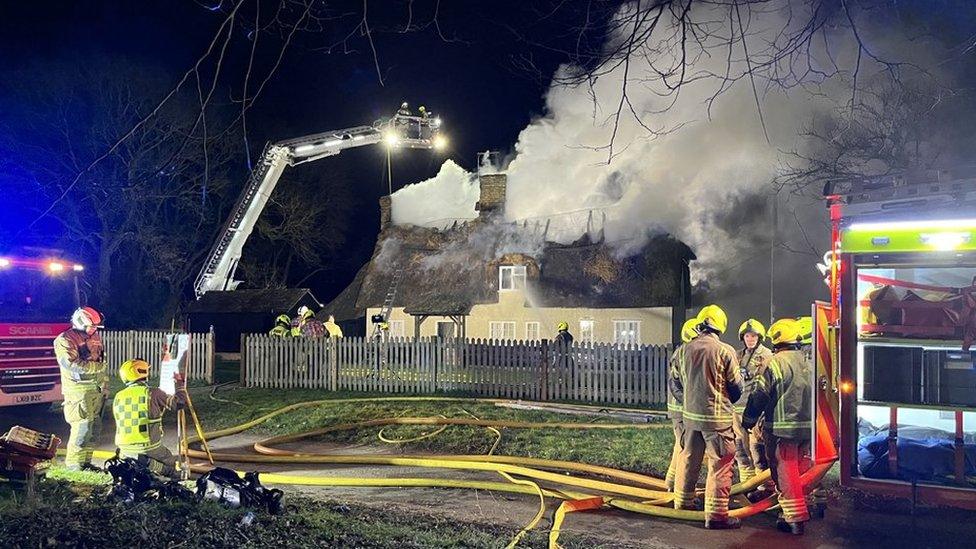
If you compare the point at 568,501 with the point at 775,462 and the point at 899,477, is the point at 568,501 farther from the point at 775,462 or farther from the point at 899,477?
the point at 899,477

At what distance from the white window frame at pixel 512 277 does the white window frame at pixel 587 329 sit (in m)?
2.46

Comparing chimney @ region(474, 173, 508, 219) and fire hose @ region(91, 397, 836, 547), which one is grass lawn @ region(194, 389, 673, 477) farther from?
chimney @ region(474, 173, 508, 219)

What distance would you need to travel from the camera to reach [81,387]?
8.44 meters

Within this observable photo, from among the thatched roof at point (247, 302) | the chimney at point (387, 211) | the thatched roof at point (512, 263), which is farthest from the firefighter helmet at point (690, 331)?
the chimney at point (387, 211)

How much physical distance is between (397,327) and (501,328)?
4329mm

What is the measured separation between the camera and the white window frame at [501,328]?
1005 inches

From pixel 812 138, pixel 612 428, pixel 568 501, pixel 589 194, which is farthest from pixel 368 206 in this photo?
pixel 568 501

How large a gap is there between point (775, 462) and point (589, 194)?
21113mm

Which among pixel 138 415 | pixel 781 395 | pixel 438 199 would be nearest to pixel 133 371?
pixel 138 415

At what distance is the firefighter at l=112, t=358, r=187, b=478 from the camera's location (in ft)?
23.0

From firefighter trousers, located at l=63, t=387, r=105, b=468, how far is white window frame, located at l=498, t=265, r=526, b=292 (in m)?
17.7

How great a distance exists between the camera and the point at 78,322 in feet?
29.1

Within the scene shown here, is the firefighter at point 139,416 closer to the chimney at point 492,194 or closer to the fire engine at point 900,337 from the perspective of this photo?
the fire engine at point 900,337

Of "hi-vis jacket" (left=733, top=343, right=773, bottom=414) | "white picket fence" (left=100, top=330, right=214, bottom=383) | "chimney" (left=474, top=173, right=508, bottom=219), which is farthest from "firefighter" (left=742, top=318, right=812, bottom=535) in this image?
"chimney" (left=474, top=173, right=508, bottom=219)
